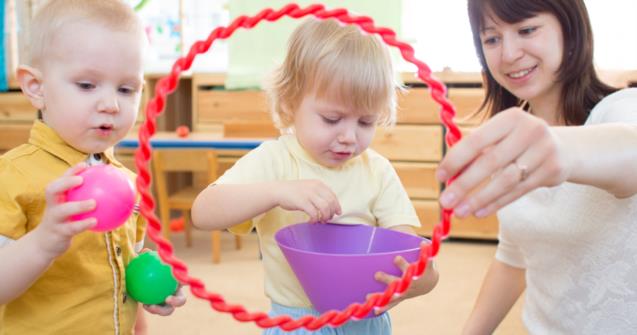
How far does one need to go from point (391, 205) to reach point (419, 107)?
94.4 inches

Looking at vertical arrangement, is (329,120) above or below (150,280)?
above

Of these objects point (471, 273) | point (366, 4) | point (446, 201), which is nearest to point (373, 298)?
point (446, 201)

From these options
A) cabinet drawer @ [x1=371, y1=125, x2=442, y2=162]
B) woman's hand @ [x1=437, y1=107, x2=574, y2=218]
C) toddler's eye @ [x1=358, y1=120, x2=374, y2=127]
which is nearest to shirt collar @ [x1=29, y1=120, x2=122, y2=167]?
toddler's eye @ [x1=358, y1=120, x2=374, y2=127]

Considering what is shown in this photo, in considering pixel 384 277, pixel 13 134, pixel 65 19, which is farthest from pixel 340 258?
pixel 13 134

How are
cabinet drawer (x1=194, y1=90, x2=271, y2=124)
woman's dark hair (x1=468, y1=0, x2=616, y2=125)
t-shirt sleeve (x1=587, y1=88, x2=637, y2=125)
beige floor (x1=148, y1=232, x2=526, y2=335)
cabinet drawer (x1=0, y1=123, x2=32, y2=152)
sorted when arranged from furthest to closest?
cabinet drawer (x1=0, y1=123, x2=32, y2=152)
cabinet drawer (x1=194, y1=90, x2=271, y2=124)
beige floor (x1=148, y1=232, x2=526, y2=335)
woman's dark hair (x1=468, y1=0, x2=616, y2=125)
t-shirt sleeve (x1=587, y1=88, x2=637, y2=125)

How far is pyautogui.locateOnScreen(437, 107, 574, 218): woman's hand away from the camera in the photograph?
0.60 meters

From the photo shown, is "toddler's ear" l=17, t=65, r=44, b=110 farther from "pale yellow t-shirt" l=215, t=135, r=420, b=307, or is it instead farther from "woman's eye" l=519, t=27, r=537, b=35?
"woman's eye" l=519, t=27, r=537, b=35

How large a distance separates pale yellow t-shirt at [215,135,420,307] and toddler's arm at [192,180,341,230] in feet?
0.29

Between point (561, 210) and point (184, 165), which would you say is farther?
point (184, 165)

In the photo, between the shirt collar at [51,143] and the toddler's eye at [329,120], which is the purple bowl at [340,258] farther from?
the shirt collar at [51,143]

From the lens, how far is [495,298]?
1270 mm

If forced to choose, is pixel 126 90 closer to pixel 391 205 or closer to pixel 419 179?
pixel 391 205

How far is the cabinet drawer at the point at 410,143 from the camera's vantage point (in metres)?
3.32

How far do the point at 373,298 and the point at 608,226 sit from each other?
55cm
